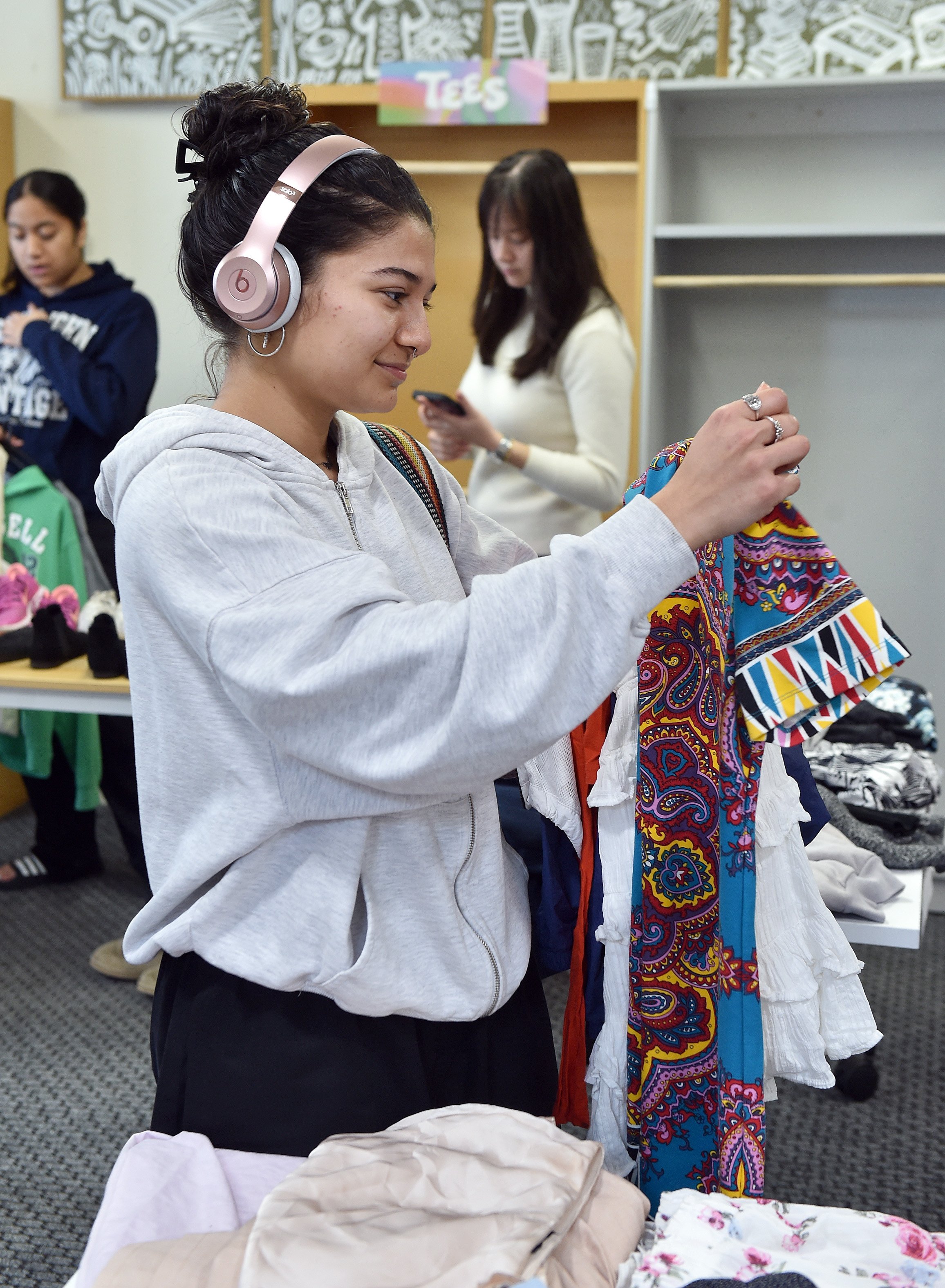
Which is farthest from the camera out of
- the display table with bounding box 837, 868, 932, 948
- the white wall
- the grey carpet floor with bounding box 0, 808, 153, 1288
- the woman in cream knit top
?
the white wall

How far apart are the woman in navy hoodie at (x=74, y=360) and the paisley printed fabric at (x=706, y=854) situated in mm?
1976

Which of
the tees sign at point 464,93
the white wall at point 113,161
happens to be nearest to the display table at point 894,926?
the tees sign at point 464,93

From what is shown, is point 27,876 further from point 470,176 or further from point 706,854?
point 706,854

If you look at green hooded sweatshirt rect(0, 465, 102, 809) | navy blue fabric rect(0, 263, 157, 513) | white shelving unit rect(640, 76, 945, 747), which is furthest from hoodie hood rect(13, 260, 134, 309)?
white shelving unit rect(640, 76, 945, 747)

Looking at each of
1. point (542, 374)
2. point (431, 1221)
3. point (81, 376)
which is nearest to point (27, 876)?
point (81, 376)

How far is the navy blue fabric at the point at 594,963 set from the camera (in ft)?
4.07

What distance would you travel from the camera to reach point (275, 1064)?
105cm

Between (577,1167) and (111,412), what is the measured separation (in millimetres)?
2394

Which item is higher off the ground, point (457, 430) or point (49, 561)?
point (457, 430)

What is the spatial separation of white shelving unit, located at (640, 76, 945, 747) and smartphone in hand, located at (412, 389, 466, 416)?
76 centimetres

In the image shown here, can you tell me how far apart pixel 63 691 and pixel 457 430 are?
948mm

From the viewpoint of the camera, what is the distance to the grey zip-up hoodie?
0.87 m

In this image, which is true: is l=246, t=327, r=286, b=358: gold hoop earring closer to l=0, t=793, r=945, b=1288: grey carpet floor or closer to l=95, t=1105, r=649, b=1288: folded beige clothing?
l=95, t=1105, r=649, b=1288: folded beige clothing

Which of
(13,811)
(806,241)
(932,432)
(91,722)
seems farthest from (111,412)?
(932,432)
